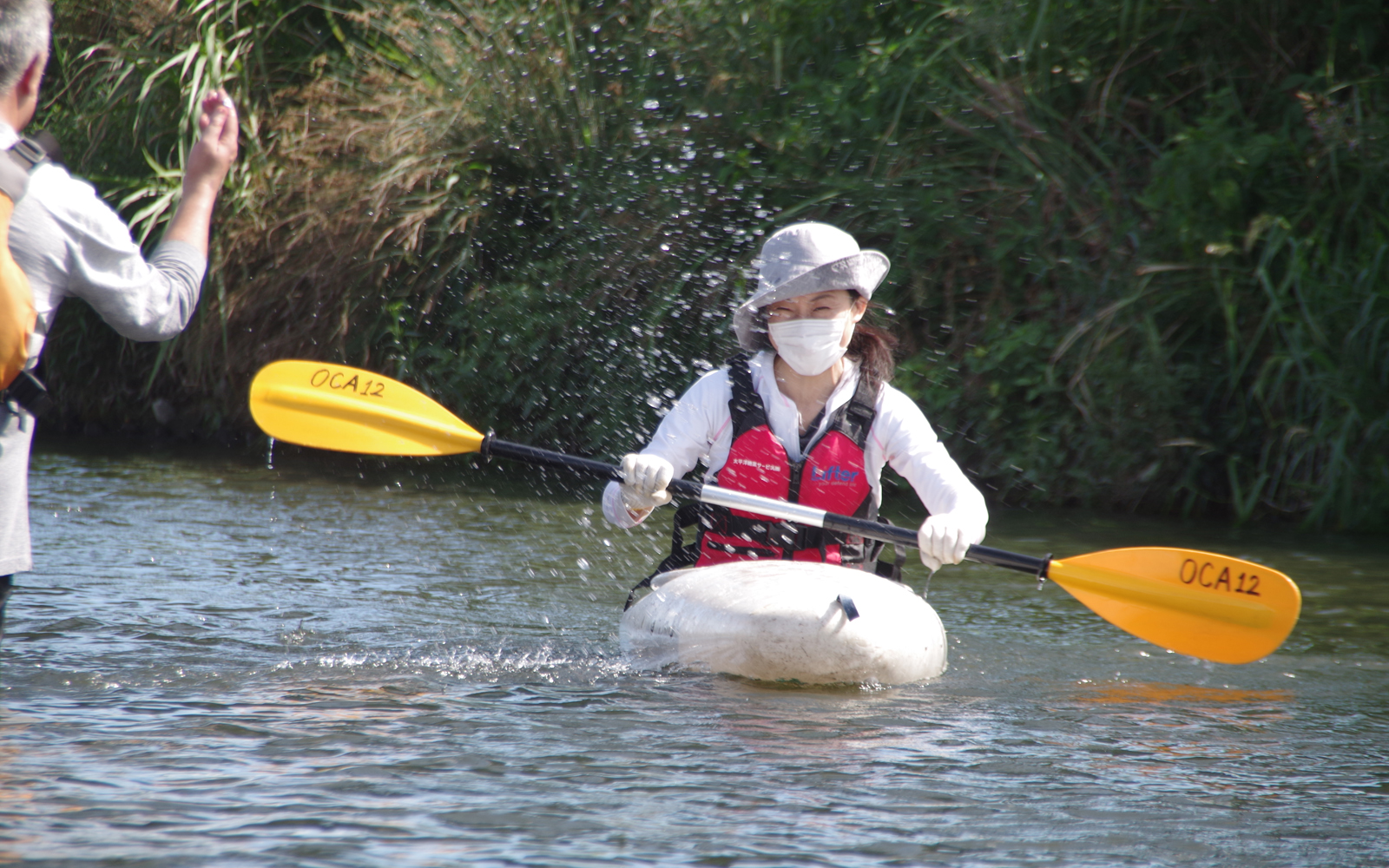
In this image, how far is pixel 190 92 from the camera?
8797mm

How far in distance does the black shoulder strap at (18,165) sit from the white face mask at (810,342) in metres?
1.97

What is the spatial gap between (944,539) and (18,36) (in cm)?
224

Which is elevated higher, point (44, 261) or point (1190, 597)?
point (44, 261)

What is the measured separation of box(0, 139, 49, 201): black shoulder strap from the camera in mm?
2191

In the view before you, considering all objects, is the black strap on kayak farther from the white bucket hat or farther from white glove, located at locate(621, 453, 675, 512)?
the white bucket hat

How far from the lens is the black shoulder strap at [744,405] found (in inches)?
149

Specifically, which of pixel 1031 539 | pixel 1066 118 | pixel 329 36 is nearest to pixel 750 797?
pixel 1031 539

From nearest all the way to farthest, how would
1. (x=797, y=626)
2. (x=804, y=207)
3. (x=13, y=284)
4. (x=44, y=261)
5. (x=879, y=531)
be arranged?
(x=13, y=284), (x=44, y=261), (x=797, y=626), (x=879, y=531), (x=804, y=207)

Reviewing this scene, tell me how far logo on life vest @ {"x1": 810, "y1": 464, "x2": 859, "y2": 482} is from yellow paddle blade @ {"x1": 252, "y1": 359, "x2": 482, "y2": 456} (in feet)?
3.34

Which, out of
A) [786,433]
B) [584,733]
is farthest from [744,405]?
[584,733]

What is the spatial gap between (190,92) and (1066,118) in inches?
203

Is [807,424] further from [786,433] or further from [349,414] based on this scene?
[349,414]

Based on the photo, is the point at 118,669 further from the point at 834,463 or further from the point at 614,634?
the point at 834,463

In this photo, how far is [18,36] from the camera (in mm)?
2275
